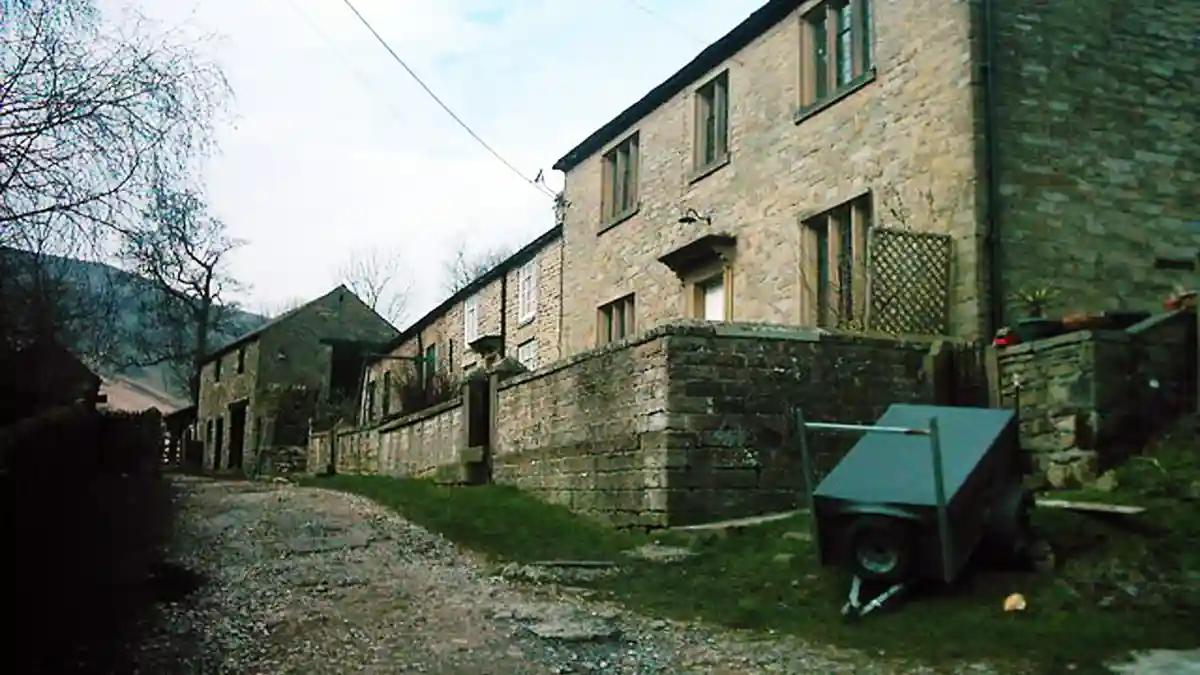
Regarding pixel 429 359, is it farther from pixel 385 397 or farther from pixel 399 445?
pixel 399 445

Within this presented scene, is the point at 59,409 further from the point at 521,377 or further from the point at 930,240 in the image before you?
the point at 930,240

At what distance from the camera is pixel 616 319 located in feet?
67.4

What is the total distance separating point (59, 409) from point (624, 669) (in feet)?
21.1

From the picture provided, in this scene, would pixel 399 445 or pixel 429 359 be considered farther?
pixel 429 359

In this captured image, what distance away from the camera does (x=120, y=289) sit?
10.4 meters

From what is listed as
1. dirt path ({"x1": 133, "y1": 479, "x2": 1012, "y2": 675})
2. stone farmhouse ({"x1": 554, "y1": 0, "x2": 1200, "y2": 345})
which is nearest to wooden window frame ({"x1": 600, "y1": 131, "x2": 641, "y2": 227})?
stone farmhouse ({"x1": 554, "y1": 0, "x2": 1200, "y2": 345})

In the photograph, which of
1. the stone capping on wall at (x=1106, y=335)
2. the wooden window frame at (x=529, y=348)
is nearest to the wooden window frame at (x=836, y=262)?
the stone capping on wall at (x=1106, y=335)

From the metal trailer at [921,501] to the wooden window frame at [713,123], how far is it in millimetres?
10126

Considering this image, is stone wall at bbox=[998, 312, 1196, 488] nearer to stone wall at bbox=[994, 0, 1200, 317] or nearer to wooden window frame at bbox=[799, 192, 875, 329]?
stone wall at bbox=[994, 0, 1200, 317]

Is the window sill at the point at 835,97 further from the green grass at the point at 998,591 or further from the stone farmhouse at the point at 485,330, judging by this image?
the stone farmhouse at the point at 485,330

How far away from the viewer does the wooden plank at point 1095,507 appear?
7.89m

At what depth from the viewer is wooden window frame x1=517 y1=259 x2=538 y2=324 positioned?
82.4 ft

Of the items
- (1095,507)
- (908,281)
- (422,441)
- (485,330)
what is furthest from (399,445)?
(1095,507)

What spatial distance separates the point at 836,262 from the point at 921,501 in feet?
25.6
